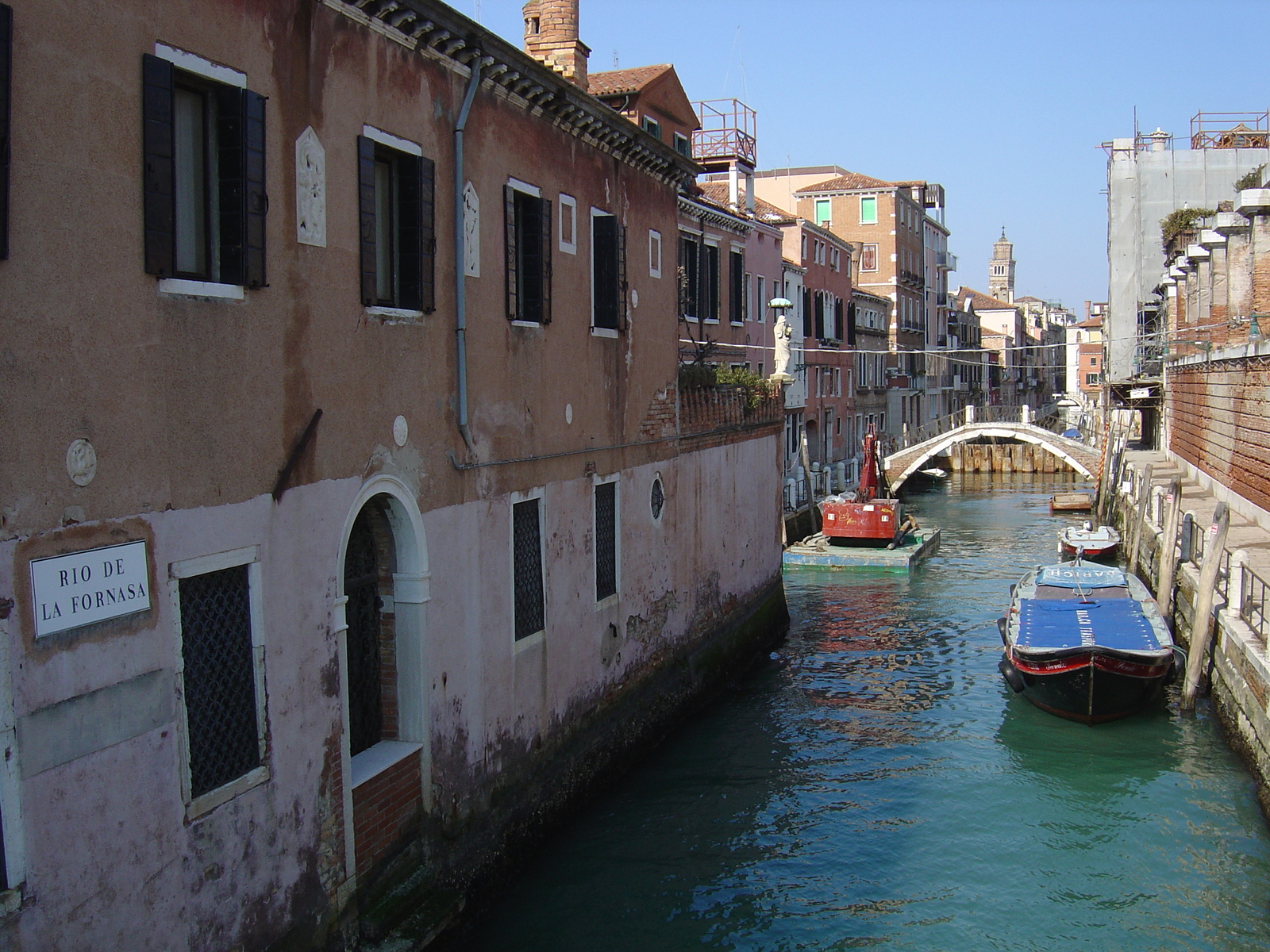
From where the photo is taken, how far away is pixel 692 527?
13.9m

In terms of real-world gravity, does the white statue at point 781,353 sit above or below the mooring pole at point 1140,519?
above

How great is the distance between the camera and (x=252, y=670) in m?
6.18

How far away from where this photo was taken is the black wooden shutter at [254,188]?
601 cm

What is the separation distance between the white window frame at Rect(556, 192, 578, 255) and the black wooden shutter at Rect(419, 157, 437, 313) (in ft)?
7.51

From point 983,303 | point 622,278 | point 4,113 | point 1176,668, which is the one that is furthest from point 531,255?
point 983,303

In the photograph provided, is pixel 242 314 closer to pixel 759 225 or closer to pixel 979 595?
pixel 979 595

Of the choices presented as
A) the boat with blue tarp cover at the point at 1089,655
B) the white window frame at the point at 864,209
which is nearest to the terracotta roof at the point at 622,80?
the boat with blue tarp cover at the point at 1089,655

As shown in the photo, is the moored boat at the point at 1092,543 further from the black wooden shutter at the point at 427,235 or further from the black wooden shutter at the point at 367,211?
the black wooden shutter at the point at 367,211

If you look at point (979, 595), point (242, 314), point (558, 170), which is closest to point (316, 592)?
point (242, 314)

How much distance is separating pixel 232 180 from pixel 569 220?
15.6ft

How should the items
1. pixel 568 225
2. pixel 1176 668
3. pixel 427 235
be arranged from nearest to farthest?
1. pixel 427 235
2. pixel 568 225
3. pixel 1176 668

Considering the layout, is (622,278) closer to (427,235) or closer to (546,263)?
(546,263)

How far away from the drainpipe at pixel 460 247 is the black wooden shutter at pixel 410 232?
1.67 feet

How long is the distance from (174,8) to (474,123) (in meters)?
3.22
